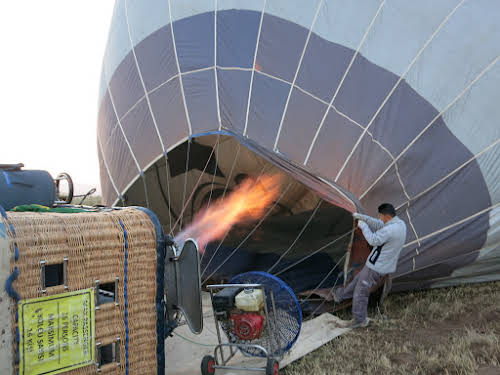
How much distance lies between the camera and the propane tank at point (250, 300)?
3.02 m

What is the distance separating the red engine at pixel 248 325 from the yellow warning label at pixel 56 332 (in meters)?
1.06

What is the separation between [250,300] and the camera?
302cm

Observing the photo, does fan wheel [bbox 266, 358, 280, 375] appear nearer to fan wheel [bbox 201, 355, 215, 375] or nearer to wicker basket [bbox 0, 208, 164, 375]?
fan wheel [bbox 201, 355, 215, 375]

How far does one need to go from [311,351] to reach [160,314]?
1.45 meters

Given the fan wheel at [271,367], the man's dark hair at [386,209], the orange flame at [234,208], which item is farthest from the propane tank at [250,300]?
the orange flame at [234,208]

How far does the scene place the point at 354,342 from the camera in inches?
144

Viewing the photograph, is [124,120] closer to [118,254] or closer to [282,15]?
[282,15]

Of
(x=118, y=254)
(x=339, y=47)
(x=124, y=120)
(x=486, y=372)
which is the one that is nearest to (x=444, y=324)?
(x=486, y=372)

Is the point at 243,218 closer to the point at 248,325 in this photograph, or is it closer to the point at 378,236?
the point at 378,236

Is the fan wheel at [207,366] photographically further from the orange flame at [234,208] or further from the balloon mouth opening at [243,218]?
the orange flame at [234,208]

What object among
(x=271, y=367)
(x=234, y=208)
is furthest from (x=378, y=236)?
(x=234, y=208)

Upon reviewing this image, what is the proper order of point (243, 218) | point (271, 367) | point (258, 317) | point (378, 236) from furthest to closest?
1. point (243, 218)
2. point (378, 236)
3. point (258, 317)
4. point (271, 367)

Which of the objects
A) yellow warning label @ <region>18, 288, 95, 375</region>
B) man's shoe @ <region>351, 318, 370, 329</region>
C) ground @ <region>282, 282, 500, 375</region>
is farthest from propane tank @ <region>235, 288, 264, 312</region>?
man's shoe @ <region>351, 318, 370, 329</region>

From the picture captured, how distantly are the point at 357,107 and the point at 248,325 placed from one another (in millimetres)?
2347
